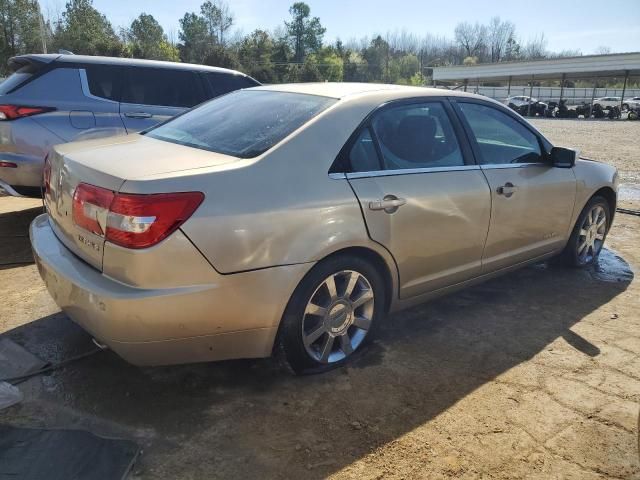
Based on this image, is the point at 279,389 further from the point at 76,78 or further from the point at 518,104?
the point at 518,104

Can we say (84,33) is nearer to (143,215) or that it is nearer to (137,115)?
(137,115)

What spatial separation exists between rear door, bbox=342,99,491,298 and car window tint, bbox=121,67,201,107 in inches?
143

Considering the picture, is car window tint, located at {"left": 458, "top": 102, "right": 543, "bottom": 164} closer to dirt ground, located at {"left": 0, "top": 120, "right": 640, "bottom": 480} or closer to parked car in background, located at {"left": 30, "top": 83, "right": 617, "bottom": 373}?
parked car in background, located at {"left": 30, "top": 83, "right": 617, "bottom": 373}

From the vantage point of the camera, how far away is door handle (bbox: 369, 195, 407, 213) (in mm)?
2898

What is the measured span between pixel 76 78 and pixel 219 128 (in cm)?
308

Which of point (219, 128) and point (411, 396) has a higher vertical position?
point (219, 128)

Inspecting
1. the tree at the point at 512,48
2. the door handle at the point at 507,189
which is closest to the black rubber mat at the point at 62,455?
the door handle at the point at 507,189

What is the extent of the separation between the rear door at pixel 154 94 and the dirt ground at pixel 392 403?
8.06 feet

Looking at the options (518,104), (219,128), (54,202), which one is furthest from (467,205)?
(518,104)

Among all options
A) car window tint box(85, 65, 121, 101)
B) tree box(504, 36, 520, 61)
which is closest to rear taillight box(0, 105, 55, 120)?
car window tint box(85, 65, 121, 101)

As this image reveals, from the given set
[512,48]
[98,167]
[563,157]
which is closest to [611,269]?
[563,157]

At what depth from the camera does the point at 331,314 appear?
9.49ft

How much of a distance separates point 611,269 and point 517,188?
74.0 inches

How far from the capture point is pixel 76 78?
5.35 metres
